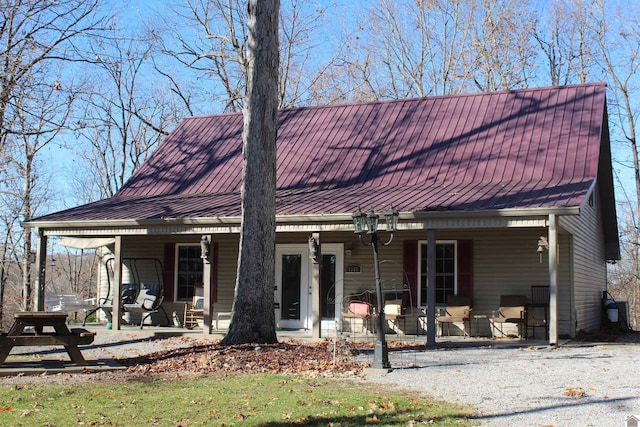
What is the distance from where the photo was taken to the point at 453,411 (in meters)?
7.41

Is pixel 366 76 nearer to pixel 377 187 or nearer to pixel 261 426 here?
pixel 377 187

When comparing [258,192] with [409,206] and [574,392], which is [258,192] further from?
[574,392]

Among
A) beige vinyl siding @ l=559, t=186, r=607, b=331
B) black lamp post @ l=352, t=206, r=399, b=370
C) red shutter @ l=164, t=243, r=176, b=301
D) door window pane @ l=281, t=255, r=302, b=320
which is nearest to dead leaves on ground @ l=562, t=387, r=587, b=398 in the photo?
black lamp post @ l=352, t=206, r=399, b=370

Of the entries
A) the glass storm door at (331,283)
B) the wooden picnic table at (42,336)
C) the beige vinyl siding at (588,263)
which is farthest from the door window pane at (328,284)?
the wooden picnic table at (42,336)

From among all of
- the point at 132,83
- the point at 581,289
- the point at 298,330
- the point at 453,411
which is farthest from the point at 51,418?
the point at 132,83

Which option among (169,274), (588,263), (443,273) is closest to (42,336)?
(169,274)

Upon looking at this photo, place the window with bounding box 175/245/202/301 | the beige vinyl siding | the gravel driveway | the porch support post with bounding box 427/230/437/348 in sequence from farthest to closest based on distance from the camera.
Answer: the window with bounding box 175/245/202/301
the beige vinyl siding
the porch support post with bounding box 427/230/437/348
the gravel driveway

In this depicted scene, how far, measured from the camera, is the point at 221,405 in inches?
306

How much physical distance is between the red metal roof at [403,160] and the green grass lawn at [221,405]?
619cm

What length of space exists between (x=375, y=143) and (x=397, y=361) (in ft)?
27.5

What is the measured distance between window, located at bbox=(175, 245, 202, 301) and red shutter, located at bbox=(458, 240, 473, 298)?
659 centimetres

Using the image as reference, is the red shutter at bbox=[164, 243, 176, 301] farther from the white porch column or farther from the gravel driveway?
the gravel driveway

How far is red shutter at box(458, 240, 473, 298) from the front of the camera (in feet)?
52.3

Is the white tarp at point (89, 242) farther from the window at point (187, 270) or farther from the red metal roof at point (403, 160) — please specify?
the window at point (187, 270)
